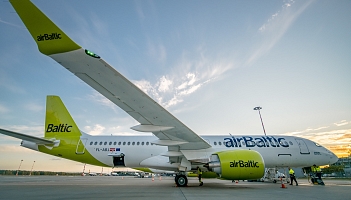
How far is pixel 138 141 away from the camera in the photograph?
11891mm

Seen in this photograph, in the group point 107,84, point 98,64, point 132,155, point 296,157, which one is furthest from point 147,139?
point 296,157

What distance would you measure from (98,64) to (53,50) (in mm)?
1022

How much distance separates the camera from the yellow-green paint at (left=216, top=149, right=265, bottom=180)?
8.07 metres

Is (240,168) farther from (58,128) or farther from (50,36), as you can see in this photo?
(58,128)

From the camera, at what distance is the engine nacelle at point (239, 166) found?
Answer: 8.08 metres

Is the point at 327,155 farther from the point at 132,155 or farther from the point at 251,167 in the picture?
the point at 132,155

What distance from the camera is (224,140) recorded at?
38.0 ft

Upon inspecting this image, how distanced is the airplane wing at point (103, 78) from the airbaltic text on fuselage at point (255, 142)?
11.6 feet

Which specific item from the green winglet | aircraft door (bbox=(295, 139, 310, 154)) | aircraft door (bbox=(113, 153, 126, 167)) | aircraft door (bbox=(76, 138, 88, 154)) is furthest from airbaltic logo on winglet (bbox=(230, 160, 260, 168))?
aircraft door (bbox=(76, 138, 88, 154))

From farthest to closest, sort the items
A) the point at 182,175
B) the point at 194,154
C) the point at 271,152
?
the point at 271,152
the point at 182,175
the point at 194,154

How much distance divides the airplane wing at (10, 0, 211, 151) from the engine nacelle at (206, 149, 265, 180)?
4.20ft

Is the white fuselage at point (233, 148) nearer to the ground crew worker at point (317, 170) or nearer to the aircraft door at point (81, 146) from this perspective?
the aircraft door at point (81, 146)

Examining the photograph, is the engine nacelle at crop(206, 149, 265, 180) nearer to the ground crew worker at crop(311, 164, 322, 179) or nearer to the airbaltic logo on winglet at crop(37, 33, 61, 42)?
the ground crew worker at crop(311, 164, 322, 179)

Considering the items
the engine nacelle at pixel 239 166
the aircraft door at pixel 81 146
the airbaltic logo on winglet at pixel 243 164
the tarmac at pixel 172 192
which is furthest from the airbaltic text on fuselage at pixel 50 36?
the aircraft door at pixel 81 146
